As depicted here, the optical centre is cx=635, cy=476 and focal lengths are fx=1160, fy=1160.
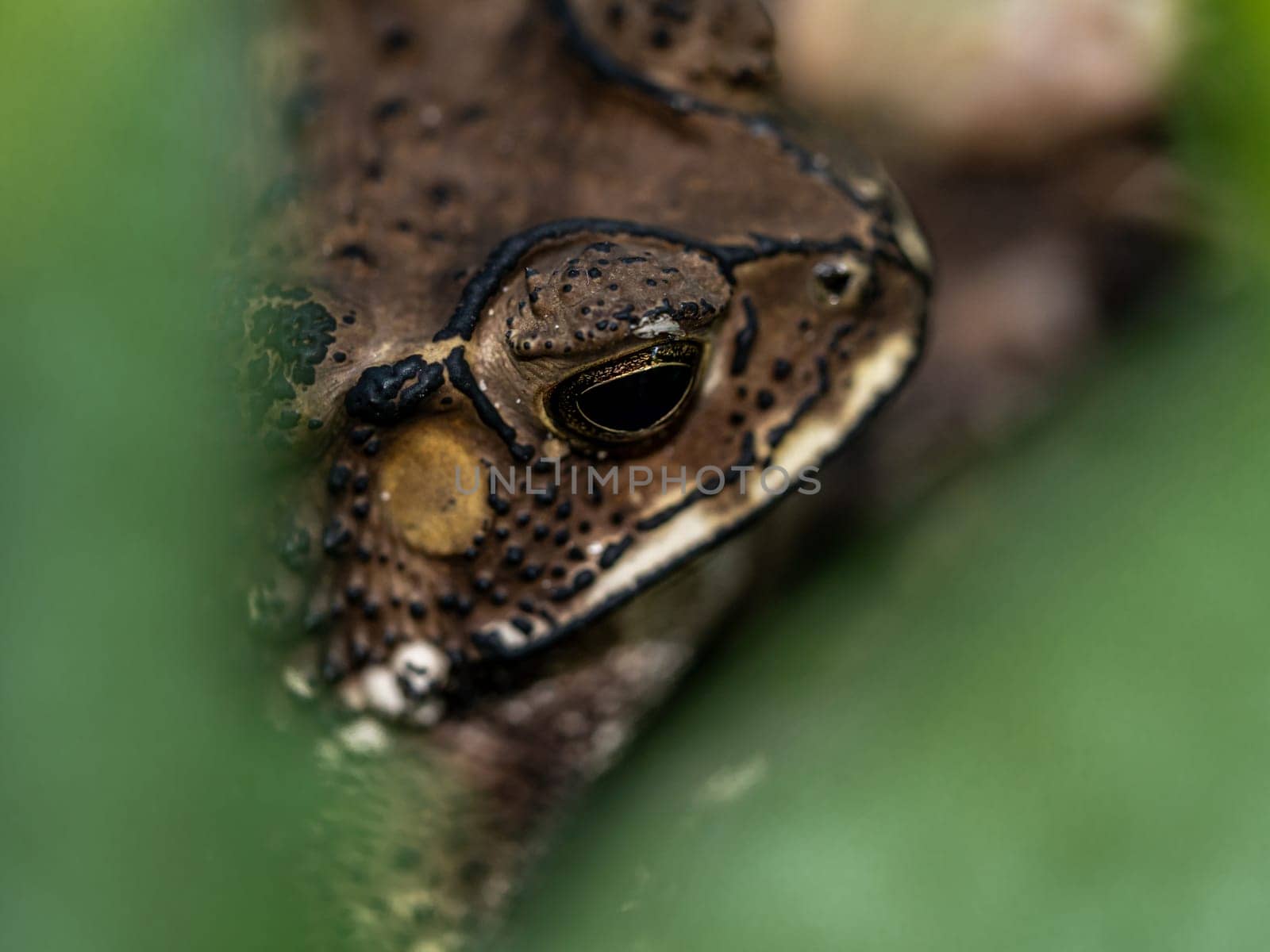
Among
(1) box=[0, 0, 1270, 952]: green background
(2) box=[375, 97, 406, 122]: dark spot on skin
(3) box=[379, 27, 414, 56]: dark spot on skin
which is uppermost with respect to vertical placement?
(3) box=[379, 27, 414, 56]: dark spot on skin

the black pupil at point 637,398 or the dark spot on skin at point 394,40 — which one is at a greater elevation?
the dark spot on skin at point 394,40

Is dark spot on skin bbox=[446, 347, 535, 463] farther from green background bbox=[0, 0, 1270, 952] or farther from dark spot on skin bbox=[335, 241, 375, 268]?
green background bbox=[0, 0, 1270, 952]

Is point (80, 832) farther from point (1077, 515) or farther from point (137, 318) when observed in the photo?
point (1077, 515)

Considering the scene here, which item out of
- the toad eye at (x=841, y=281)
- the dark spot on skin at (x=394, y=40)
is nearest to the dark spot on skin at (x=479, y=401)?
the toad eye at (x=841, y=281)

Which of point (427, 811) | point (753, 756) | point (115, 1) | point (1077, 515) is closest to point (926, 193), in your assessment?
point (1077, 515)

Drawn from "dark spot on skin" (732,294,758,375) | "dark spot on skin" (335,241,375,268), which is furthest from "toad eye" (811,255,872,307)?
"dark spot on skin" (335,241,375,268)

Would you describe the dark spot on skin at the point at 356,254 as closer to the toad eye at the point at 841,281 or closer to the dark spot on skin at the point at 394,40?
the dark spot on skin at the point at 394,40

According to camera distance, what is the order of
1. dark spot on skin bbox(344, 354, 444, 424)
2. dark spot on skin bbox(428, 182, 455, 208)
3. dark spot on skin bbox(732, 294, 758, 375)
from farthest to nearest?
dark spot on skin bbox(428, 182, 455, 208) < dark spot on skin bbox(732, 294, 758, 375) < dark spot on skin bbox(344, 354, 444, 424)

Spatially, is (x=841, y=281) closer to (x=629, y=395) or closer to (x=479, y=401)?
(x=629, y=395)
